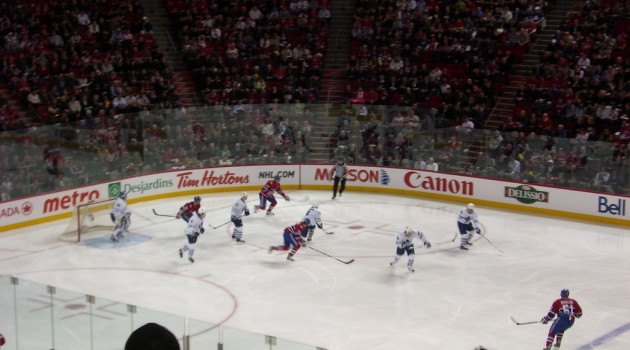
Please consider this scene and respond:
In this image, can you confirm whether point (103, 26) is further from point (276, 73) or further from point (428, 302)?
point (428, 302)

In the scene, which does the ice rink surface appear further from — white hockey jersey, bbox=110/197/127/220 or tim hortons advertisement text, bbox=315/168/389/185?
tim hortons advertisement text, bbox=315/168/389/185

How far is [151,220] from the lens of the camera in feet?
73.8

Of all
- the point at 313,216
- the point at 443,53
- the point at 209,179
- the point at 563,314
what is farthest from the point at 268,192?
the point at 563,314

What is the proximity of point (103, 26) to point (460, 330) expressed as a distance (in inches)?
783

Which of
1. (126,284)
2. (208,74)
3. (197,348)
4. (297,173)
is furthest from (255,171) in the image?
(197,348)

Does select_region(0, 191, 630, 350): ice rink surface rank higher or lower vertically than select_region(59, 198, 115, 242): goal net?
lower

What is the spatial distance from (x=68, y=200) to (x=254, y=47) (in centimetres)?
1114

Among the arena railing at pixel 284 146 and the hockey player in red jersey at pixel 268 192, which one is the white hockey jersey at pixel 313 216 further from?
the arena railing at pixel 284 146

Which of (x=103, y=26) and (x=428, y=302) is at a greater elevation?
(x=103, y=26)

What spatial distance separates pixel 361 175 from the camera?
27312 millimetres

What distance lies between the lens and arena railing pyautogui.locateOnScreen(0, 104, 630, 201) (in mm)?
21891

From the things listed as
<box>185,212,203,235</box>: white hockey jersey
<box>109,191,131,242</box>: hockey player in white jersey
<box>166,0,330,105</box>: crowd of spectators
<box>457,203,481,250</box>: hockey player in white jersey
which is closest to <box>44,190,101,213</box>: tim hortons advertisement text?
<box>109,191,131,242</box>: hockey player in white jersey

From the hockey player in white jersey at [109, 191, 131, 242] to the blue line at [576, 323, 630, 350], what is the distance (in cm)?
1135

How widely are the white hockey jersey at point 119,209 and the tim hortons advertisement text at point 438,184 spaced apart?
1018 cm
